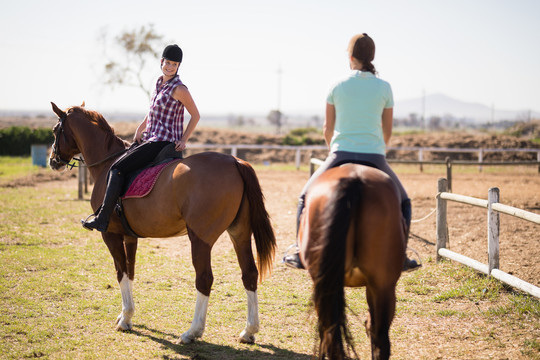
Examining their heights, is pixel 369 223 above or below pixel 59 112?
below

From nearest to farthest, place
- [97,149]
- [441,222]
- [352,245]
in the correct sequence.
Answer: [352,245] < [97,149] < [441,222]

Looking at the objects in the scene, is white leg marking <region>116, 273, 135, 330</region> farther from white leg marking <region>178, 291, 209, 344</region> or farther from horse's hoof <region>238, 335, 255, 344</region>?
horse's hoof <region>238, 335, 255, 344</region>

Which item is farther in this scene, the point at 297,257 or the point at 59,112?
the point at 59,112

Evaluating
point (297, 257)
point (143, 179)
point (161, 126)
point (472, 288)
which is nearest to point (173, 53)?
point (161, 126)

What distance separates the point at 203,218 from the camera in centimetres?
492

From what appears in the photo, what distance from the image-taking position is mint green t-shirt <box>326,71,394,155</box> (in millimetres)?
3693

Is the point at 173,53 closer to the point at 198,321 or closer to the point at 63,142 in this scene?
the point at 63,142

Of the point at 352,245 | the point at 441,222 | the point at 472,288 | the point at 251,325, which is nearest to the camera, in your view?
A: the point at 352,245

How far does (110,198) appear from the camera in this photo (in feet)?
17.7

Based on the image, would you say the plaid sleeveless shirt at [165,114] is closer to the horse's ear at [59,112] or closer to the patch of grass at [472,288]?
the horse's ear at [59,112]

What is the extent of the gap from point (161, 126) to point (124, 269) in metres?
1.79

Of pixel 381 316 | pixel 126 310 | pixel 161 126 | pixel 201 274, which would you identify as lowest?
pixel 126 310

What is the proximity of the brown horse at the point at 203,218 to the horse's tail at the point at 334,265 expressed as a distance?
1.80 metres

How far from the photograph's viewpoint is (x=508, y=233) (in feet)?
33.4
